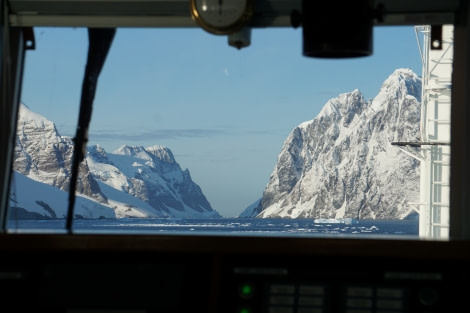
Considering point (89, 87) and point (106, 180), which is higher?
point (89, 87)

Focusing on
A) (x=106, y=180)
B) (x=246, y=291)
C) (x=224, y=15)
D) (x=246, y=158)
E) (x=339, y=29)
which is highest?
(x=224, y=15)

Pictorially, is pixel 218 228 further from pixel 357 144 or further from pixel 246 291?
pixel 357 144

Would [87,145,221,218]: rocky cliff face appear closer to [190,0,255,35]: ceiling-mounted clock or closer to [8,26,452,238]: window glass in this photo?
[8,26,452,238]: window glass

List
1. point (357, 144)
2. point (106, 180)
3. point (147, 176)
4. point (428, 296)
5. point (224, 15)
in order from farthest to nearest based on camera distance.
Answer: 1. point (147, 176)
2. point (106, 180)
3. point (357, 144)
4. point (224, 15)
5. point (428, 296)

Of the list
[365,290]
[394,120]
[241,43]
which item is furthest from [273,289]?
[394,120]

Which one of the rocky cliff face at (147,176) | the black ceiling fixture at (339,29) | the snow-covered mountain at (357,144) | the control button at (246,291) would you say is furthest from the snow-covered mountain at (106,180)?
the black ceiling fixture at (339,29)

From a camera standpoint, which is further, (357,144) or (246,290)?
(357,144)

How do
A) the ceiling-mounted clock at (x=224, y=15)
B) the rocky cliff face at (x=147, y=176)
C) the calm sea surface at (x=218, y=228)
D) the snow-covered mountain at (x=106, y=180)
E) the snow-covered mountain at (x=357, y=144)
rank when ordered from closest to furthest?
the calm sea surface at (x=218, y=228), the ceiling-mounted clock at (x=224, y=15), the snow-covered mountain at (x=106, y=180), the snow-covered mountain at (x=357, y=144), the rocky cliff face at (x=147, y=176)

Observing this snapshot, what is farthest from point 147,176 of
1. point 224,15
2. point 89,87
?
point 224,15

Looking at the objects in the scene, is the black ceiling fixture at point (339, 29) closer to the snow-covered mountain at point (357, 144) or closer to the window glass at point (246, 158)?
the window glass at point (246, 158)
